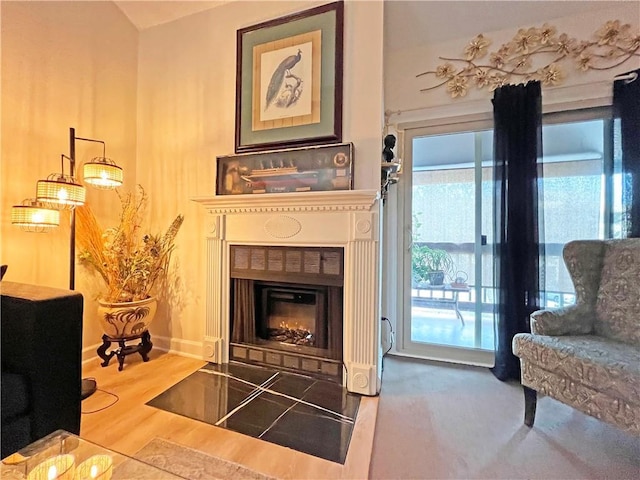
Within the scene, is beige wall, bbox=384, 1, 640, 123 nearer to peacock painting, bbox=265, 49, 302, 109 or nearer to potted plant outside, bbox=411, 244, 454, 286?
peacock painting, bbox=265, 49, 302, 109

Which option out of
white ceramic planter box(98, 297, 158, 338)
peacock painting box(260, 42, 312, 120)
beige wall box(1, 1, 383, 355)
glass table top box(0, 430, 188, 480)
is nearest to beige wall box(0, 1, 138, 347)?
beige wall box(1, 1, 383, 355)

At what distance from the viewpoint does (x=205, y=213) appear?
256cm

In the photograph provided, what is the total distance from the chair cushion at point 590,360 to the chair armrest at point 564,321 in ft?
0.14

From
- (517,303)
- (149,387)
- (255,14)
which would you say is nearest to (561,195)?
(517,303)

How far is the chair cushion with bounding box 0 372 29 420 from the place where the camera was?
1128 millimetres

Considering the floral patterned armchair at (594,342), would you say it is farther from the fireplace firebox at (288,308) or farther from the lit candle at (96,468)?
the lit candle at (96,468)

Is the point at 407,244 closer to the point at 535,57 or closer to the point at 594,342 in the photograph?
the point at 594,342

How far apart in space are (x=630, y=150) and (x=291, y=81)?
2.36m

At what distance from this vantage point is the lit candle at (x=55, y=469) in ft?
2.75

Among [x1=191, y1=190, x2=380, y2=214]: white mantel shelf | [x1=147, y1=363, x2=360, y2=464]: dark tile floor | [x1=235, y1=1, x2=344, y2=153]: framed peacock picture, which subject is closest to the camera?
[x1=147, y1=363, x2=360, y2=464]: dark tile floor

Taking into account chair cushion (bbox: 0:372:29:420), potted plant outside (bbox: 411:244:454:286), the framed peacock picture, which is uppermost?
the framed peacock picture

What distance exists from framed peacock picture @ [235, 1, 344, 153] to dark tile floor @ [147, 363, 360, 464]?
169 centimetres

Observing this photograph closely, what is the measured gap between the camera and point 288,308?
2.44 m

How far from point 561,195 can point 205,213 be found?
2784 millimetres
